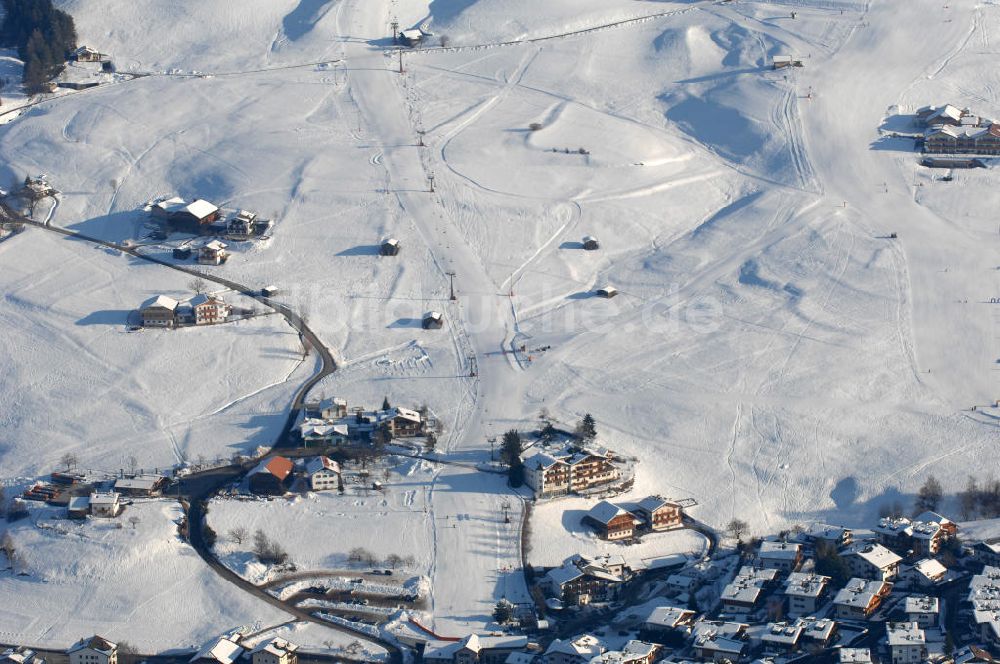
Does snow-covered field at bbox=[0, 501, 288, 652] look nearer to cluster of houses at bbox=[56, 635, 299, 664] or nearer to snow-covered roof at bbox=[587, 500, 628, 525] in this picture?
cluster of houses at bbox=[56, 635, 299, 664]

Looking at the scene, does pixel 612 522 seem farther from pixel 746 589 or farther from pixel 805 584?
pixel 805 584

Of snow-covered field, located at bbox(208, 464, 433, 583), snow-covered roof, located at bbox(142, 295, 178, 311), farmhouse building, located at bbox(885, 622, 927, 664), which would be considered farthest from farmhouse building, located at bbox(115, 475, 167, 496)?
farmhouse building, located at bbox(885, 622, 927, 664)

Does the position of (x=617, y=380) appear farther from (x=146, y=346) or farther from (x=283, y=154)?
(x=283, y=154)

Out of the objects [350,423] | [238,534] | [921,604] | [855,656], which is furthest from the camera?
[350,423]

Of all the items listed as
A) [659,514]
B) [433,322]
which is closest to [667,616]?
[659,514]

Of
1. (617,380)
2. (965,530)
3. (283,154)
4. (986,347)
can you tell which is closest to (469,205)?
(283,154)

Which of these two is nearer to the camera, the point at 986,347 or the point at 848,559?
the point at 848,559
